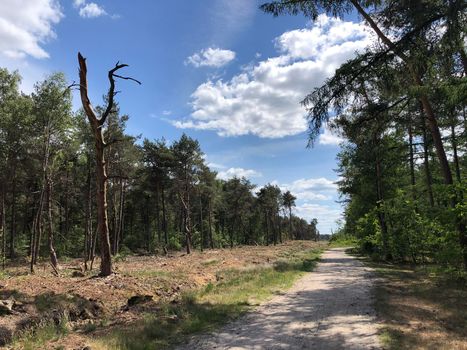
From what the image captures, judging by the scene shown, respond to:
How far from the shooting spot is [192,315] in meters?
9.74

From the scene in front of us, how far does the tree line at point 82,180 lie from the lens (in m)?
22.2

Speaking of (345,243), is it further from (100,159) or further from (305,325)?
(305,325)

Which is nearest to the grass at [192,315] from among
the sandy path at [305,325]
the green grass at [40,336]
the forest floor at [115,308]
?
the forest floor at [115,308]

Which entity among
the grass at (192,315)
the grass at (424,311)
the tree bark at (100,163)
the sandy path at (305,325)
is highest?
the tree bark at (100,163)

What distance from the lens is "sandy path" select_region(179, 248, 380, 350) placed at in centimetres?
718

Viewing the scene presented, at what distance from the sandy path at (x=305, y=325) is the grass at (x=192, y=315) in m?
0.50

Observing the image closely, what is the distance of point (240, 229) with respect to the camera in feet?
306

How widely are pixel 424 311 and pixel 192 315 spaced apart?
5.63m

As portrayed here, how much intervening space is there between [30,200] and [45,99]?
2076cm

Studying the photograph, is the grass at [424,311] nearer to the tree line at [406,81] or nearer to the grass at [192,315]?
the tree line at [406,81]

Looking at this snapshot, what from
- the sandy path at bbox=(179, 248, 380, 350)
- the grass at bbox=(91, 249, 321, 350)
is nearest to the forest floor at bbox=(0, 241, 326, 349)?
the grass at bbox=(91, 249, 321, 350)

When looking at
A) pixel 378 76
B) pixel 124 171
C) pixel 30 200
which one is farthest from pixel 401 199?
pixel 30 200

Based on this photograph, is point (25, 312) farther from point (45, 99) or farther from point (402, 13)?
point (45, 99)

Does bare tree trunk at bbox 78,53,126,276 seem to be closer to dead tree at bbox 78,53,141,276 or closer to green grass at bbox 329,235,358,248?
dead tree at bbox 78,53,141,276
